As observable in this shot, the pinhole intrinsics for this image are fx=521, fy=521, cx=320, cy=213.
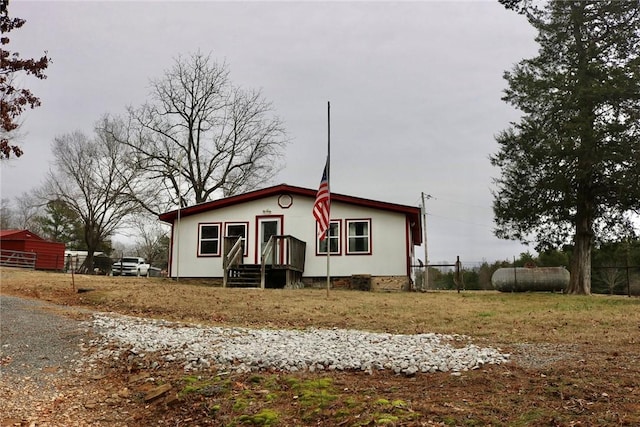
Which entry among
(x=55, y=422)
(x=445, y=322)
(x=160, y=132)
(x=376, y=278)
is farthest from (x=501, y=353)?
(x=160, y=132)

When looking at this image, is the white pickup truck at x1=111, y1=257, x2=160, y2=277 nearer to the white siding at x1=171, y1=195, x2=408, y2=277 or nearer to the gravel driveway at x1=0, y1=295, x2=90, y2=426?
the white siding at x1=171, y1=195, x2=408, y2=277

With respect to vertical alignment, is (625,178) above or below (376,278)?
above

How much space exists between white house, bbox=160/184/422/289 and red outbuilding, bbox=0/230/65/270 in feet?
45.2

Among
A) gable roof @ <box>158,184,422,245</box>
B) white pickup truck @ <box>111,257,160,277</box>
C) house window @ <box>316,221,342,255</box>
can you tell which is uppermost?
gable roof @ <box>158,184,422,245</box>

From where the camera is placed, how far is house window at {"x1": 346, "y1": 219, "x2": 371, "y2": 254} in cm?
1922

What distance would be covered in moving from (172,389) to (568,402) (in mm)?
3980

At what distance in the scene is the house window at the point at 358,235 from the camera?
63.1 ft

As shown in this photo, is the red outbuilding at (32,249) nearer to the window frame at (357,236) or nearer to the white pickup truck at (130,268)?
the white pickup truck at (130,268)

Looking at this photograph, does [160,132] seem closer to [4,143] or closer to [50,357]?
[4,143]

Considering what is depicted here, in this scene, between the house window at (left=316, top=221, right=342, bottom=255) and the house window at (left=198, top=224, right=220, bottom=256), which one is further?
the house window at (left=198, top=224, right=220, bottom=256)

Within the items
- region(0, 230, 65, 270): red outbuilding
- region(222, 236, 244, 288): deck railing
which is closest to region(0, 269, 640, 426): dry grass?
region(222, 236, 244, 288): deck railing

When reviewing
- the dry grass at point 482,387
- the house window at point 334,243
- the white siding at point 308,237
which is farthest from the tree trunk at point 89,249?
the dry grass at point 482,387

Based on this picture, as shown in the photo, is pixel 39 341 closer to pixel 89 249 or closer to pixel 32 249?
pixel 32 249

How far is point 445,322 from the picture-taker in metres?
10.0
